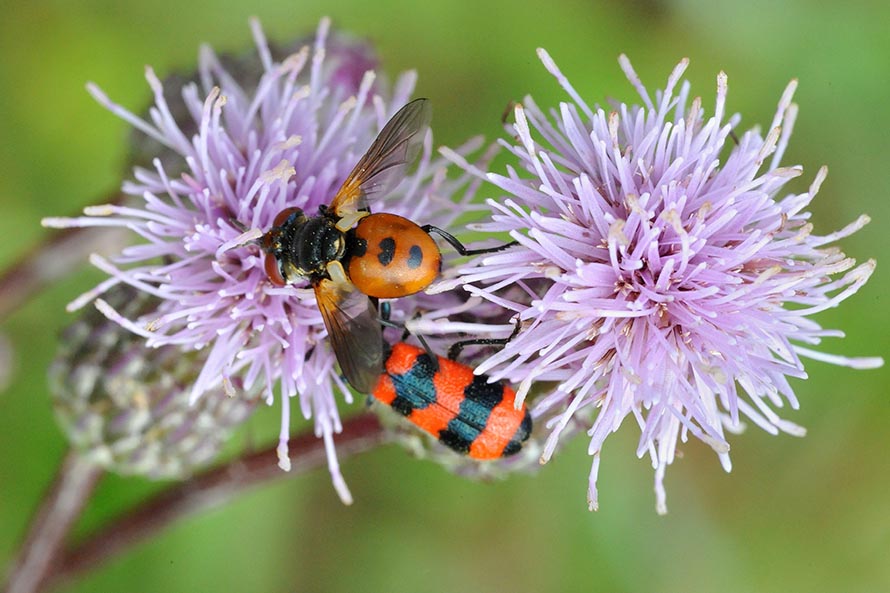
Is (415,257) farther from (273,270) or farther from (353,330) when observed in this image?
(273,270)

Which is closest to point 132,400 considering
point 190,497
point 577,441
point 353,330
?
point 190,497

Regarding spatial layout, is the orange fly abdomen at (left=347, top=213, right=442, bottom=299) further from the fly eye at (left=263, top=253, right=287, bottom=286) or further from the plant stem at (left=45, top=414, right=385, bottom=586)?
the plant stem at (left=45, top=414, right=385, bottom=586)

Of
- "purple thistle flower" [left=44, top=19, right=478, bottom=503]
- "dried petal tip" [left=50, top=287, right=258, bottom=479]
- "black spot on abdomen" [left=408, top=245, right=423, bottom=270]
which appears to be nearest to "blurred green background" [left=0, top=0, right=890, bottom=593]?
"dried petal tip" [left=50, top=287, right=258, bottom=479]

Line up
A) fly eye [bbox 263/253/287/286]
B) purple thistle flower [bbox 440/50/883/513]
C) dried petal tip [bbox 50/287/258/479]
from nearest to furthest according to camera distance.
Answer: purple thistle flower [bbox 440/50/883/513] < fly eye [bbox 263/253/287/286] < dried petal tip [bbox 50/287/258/479]

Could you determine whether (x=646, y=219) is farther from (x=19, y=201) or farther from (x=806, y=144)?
(x=19, y=201)

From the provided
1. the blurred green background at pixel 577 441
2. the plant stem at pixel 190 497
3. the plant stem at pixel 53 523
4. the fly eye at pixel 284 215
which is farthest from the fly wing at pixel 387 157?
the blurred green background at pixel 577 441
